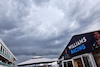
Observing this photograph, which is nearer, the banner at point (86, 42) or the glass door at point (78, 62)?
the banner at point (86, 42)

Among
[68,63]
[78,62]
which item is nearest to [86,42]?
[78,62]

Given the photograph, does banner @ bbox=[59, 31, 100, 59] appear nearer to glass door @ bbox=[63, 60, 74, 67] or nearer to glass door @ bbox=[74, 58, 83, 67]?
glass door @ bbox=[74, 58, 83, 67]

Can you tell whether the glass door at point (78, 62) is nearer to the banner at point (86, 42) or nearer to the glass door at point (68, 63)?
the glass door at point (68, 63)

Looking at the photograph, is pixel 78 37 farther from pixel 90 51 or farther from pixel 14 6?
pixel 14 6

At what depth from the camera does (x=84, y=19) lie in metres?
11.0

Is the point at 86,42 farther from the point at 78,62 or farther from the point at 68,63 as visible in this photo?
the point at 68,63

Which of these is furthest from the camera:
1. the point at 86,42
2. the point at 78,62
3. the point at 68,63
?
the point at 68,63

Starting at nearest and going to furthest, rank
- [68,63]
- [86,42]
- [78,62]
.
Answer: [86,42] → [78,62] → [68,63]

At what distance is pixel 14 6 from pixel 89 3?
993 cm

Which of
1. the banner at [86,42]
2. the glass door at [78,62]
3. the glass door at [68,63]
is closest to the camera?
the banner at [86,42]

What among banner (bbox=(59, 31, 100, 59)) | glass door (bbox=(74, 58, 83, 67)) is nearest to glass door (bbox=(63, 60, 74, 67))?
glass door (bbox=(74, 58, 83, 67))

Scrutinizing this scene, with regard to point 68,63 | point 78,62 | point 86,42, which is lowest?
point 68,63

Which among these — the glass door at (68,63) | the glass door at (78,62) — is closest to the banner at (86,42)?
the glass door at (78,62)

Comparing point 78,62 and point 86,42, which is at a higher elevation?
point 86,42
